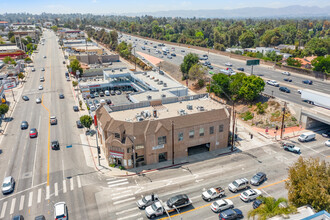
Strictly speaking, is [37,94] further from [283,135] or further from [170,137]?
[283,135]

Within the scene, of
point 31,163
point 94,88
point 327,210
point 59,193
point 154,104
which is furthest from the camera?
point 94,88

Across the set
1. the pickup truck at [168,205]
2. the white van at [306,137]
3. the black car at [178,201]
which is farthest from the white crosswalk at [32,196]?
the white van at [306,137]

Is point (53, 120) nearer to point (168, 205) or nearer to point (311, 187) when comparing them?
point (168, 205)

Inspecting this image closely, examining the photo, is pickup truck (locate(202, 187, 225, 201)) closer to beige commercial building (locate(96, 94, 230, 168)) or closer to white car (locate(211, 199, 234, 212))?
white car (locate(211, 199, 234, 212))

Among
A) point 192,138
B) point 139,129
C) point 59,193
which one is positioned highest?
point 139,129

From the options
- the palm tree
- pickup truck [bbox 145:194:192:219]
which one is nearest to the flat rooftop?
pickup truck [bbox 145:194:192:219]

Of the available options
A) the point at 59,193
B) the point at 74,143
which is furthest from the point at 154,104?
the point at 59,193
